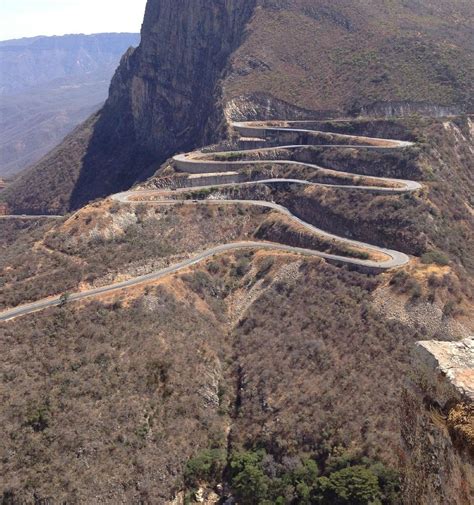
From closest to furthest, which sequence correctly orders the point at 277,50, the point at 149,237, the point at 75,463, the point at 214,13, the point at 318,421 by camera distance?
1. the point at 75,463
2. the point at 318,421
3. the point at 149,237
4. the point at 277,50
5. the point at 214,13

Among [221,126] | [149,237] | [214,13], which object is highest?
[214,13]

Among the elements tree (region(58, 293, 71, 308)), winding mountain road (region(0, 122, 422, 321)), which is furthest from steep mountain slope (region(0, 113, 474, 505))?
winding mountain road (region(0, 122, 422, 321))

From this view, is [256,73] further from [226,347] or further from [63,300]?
[63,300]

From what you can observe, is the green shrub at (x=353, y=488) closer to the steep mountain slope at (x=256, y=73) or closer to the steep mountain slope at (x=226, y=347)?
the steep mountain slope at (x=226, y=347)

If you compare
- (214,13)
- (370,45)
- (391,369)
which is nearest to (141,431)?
(391,369)

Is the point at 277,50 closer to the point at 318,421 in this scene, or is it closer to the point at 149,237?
the point at 149,237

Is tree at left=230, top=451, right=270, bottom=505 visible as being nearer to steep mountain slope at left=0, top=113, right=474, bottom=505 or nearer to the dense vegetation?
the dense vegetation
